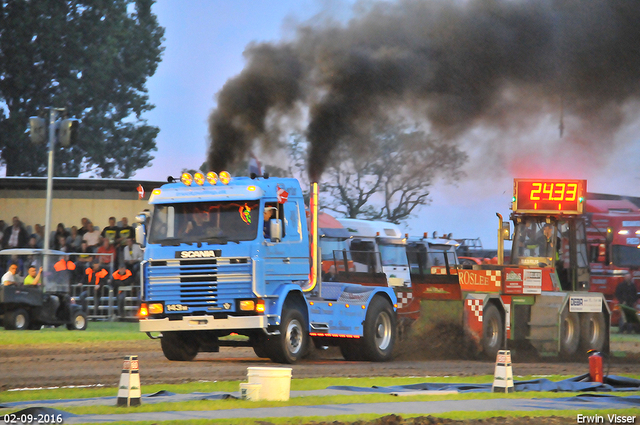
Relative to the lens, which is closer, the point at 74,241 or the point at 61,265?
the point at 61,265

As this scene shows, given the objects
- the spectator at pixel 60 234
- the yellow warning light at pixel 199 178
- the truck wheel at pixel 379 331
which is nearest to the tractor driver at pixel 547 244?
the truck wheel at pixel 379 331

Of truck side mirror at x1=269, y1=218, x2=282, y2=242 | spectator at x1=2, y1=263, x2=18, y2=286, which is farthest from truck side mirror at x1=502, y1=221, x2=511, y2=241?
spectator at x1=2, y1=263, x2=18, y2=286

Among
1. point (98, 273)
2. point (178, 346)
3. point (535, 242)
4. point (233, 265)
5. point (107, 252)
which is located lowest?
point (178, 346)

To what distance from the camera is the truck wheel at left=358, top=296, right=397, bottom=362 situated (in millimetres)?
17766

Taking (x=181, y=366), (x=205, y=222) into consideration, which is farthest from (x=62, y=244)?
(x=181, y=366)

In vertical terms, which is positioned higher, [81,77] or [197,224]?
[81,77]

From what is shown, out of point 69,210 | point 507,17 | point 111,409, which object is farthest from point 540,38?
point 69,210

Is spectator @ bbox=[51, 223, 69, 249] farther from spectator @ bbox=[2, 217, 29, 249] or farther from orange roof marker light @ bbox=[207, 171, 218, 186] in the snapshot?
orange roof marker light @ bbox=[207, 171, 218, 186]

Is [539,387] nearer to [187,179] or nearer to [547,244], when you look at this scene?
[187,179]

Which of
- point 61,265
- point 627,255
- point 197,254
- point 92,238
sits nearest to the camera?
point 197,254

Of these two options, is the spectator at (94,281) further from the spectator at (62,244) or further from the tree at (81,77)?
the tree at (81,77)

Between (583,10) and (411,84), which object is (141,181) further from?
(583,10)

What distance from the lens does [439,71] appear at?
20.3 metres

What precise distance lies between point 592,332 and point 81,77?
4078cm
